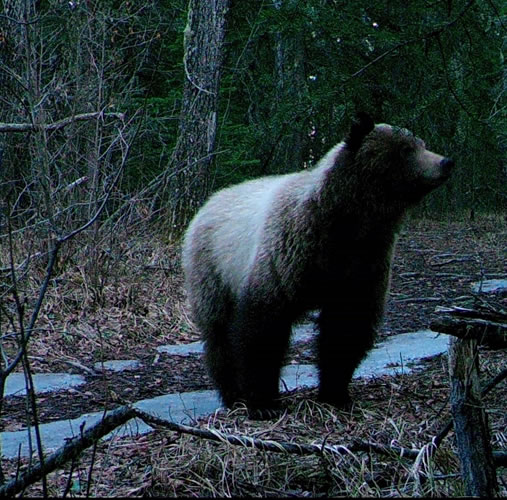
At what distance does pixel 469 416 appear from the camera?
2811mm

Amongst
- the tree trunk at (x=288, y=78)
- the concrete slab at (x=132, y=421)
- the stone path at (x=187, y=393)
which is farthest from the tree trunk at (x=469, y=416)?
the tree trunk at (x=288, y=78)

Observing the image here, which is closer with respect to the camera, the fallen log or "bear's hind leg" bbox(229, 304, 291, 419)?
the fallen log

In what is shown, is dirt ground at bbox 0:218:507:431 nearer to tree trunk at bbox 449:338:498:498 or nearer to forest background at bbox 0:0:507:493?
forest background at bbox 0:0:507:493

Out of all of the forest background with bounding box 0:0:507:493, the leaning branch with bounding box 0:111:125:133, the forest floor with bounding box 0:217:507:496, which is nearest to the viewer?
the forest background with bounding box 0:0:507:493

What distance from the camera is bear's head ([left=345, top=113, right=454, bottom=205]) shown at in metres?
4.56

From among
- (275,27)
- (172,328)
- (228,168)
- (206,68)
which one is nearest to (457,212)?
(228,168)

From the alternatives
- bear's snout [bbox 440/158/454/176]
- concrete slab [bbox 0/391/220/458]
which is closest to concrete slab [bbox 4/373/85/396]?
concrete slab [bbox 0/391/220/458]

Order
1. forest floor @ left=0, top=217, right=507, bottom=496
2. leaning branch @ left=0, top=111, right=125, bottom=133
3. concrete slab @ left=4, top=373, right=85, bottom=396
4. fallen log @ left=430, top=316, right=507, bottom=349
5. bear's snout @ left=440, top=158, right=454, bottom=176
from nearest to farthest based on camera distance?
1. fallen log @ left=430, top=316, right=507, bottom=349
2. bear's snout @ left=440, top=158, right=454, bottom=176
3. forest floor @ left=0, top=217, right=507, bottom=496
4. concrete slab @ left=4, top=373, right=85, bottom=396
5. leaning branch @ left=0, top=111, right=125, bottom=133

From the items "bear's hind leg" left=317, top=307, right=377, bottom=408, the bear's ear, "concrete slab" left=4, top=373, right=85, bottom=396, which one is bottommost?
"concrete slab" left=4, top=373, right=85, bottom=396

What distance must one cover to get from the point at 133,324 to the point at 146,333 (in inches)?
6.3

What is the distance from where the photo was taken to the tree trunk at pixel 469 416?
277 cm

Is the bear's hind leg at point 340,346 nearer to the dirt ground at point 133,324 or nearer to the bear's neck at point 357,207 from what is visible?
the bear's neck at point 357,207

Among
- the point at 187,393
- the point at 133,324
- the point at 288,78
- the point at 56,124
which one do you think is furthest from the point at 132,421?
the point at 288,78

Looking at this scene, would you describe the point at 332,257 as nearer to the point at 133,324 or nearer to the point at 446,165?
the point at 446,165
